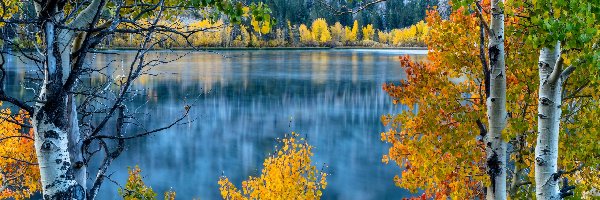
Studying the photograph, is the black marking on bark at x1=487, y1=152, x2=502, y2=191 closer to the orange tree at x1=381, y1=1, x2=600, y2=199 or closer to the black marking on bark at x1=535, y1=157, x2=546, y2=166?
the orange tree at x1=381, y1=1, x2=600, y2=199

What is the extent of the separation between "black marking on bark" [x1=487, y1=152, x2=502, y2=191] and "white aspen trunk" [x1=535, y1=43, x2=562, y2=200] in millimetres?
645

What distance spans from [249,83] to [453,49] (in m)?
69.7

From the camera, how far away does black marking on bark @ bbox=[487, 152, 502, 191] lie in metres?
7.02

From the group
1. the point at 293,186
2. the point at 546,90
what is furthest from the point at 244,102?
the point at 546,90

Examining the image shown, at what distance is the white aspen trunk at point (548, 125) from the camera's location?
247 inches

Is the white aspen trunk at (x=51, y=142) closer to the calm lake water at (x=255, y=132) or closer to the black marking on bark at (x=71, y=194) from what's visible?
the black marking on bark at (x=71, y=194)

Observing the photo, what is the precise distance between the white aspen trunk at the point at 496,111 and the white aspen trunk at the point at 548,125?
23.2 inches

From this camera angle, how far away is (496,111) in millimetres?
7008

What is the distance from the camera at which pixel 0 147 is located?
93.0 feet

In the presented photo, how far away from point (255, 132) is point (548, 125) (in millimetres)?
47405

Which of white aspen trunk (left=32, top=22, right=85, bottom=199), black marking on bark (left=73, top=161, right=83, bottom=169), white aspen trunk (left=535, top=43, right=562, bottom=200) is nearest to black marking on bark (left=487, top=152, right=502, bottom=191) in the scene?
white aspen trunk (left=535, top=43, right=562, bottom=200)

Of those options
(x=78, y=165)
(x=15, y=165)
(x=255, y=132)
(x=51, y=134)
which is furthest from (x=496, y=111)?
(x=255, y=132)

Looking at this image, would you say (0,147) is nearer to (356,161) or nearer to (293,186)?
(293,186)

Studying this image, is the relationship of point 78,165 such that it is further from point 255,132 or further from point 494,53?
point 255,132
